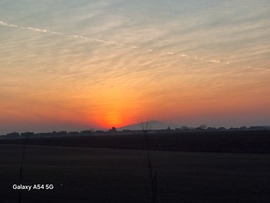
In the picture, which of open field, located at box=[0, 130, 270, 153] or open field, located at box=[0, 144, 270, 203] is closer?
open field, located at box=[0, 144, 270, 203]

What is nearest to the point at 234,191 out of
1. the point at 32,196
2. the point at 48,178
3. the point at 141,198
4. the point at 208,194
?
the point at 208,194

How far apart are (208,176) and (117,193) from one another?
32.1 feet

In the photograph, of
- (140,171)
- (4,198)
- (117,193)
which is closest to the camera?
(4,198)

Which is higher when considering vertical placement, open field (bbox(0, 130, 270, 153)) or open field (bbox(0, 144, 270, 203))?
open field (bbox(0, 130, 270, 153))

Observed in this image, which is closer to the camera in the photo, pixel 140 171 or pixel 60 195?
pixel 60 195

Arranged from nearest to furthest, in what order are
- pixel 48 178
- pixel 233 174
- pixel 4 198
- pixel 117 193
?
1. pixel 4 198
2. pixel 117 193
3. pixel 48 178
4. pixel 233 174

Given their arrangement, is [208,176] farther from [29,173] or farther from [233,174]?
[29,173]

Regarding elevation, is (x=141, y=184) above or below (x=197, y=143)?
below

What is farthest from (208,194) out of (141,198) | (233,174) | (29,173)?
(29,173)

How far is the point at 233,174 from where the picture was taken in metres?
33.6

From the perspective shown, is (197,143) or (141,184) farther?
(197,143)

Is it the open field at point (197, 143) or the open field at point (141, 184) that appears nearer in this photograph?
the open field at point (141, 184)

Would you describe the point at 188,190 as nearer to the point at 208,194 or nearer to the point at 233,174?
the point at 208,194

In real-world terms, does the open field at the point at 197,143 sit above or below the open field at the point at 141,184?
above
